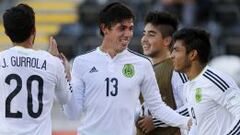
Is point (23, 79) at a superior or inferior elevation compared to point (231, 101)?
superior

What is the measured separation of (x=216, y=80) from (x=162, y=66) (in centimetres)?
108

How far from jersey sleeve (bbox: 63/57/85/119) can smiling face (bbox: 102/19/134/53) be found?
0.36 m

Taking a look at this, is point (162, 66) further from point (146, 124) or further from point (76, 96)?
point (76, 96)

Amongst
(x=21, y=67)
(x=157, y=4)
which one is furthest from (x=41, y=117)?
(x=157, y=4)

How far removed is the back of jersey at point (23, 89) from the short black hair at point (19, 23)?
112 mm

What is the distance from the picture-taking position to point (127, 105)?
777cm

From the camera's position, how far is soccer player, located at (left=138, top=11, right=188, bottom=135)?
8359mm

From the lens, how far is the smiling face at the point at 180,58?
7829 mm

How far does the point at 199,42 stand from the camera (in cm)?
780

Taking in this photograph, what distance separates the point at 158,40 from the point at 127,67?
0.84 meters

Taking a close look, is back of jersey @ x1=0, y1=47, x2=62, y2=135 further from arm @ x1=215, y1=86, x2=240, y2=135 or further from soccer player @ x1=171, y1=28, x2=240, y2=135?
arm @ x1=215, y1=86, x2=240, y2=135

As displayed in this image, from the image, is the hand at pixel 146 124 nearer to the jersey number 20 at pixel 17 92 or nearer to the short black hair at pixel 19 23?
the jersey number 20 at pixel 17 92

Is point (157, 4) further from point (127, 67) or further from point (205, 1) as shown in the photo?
point (127, 67)

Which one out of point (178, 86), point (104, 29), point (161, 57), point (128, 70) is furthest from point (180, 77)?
point (104, 29)
